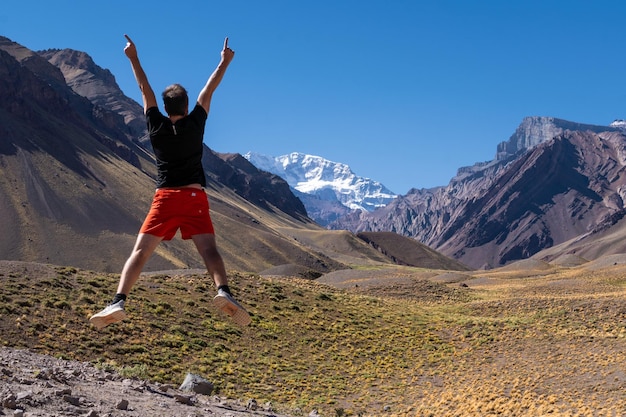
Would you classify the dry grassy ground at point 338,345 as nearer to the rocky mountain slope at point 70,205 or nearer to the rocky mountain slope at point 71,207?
the rocky mountain slope at point 71,207

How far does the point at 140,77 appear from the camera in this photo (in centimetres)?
905

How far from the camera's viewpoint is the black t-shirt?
8570 mm

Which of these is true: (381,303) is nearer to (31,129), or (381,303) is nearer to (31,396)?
(31,396)

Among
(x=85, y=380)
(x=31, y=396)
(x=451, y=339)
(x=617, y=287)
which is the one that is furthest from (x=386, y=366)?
(x=617, y=287)

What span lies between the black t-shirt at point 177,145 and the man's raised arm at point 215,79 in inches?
8.1

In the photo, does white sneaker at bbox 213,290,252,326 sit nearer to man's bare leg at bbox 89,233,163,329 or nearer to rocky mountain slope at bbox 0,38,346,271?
man's bare leg at bbox 89,233,163,329

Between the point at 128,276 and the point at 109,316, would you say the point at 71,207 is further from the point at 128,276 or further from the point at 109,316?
the point at 109,316

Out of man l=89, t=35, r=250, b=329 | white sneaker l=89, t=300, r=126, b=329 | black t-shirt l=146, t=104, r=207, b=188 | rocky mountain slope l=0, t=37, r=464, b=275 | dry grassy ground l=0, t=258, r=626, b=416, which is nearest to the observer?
white sneaker l=89, t=300, r=126, b=329

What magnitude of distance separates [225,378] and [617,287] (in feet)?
180

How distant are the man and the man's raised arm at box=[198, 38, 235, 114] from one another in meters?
0.15

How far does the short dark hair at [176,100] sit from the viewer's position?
8.64m

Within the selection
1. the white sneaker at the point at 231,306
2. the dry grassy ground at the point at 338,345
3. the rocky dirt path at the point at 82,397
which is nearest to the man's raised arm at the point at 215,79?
the white sneaker at the point at 231,306

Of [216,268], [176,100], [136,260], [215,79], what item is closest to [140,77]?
[176,100]

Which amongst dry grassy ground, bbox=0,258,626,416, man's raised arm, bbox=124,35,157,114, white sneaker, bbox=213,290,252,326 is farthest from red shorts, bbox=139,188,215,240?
dry grassy ground, bbox=0,258,626,416
